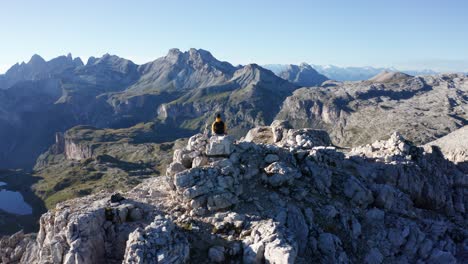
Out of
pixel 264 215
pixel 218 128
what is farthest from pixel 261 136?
pixel 264 215

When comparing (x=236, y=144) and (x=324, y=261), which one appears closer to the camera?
(x=324, y=261)

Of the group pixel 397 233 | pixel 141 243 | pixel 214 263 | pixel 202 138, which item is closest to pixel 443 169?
pixel 397 233

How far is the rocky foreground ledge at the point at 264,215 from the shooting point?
24.0 meters

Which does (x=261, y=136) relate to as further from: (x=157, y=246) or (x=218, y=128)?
(x=157, y=246)

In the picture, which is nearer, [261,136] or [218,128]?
[218,128]

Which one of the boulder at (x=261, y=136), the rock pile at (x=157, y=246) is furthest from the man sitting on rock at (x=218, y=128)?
the boulder at (x=261, y=136)

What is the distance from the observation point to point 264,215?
90.4ft

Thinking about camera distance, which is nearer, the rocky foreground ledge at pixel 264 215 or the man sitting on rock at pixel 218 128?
the rocky foreground ledge at pixel 264 215

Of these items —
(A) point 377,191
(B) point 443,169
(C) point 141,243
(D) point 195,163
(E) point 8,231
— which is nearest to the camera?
(C) point 141,243

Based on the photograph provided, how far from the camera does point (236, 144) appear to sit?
1339 inches

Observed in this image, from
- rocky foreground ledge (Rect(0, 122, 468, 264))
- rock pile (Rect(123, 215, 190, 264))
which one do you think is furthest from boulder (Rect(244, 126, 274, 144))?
rock pile (Rect(123, 215, 190, 264))

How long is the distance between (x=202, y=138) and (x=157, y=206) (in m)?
8.03

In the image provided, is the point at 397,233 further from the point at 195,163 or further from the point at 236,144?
the point at 195,163

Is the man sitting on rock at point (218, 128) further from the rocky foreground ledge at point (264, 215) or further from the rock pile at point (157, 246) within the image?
the rock pile at point (157, 246)
